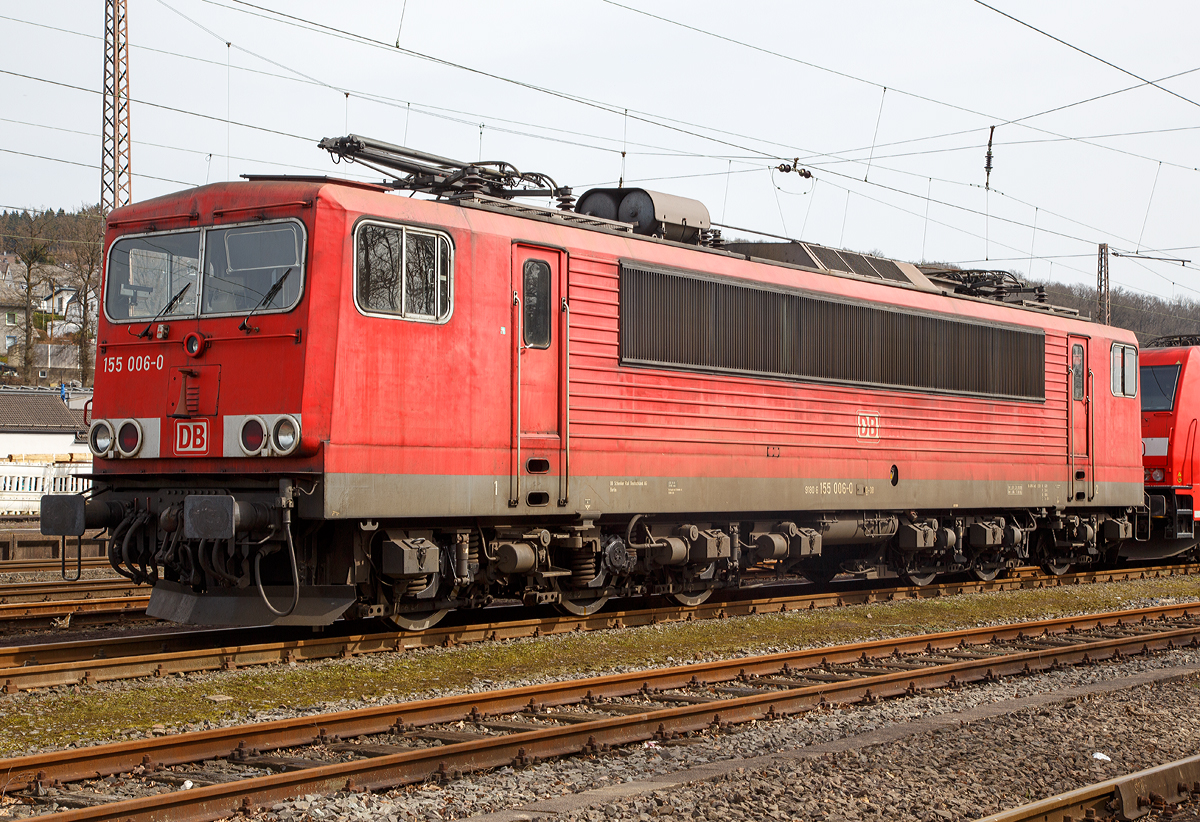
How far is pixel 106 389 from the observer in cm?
1090

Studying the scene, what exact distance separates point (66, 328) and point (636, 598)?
69184 millimetres

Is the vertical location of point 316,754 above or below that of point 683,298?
below

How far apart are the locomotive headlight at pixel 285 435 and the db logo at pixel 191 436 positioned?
799mm

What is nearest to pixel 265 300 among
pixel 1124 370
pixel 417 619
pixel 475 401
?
pixel 475 401

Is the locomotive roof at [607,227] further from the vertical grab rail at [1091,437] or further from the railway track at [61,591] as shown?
the railway track at [61,591]

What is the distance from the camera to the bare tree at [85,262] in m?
52.0

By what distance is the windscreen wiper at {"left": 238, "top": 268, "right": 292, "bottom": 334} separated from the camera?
10.1 meters

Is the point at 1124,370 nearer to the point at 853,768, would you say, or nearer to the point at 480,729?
the point at 853,768

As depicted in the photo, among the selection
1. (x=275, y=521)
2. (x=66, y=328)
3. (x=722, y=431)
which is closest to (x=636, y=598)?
(x=722, y=431)

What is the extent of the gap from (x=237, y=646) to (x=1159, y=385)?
18568 millimetres

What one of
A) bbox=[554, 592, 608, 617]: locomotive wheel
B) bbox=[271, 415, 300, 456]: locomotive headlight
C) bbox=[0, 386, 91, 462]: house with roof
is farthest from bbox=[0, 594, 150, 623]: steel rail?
bbox=[0, 386, 91, 462]: house with roof

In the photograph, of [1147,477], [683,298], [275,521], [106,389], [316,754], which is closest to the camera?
[316,754]

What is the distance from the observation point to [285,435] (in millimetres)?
9766

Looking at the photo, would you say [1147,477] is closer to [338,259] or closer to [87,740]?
[338,259]
